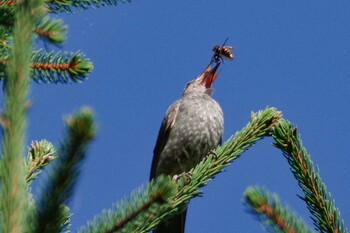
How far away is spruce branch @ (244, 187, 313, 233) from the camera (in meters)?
1.79

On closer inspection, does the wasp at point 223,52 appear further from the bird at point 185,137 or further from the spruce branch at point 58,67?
the spruce branch at point 58,67

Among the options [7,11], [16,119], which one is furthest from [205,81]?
[16,119]

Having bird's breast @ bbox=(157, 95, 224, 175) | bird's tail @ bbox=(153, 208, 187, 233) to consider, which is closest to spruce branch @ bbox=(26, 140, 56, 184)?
bird's tail @ bbox=(153, 208, 187, 233)

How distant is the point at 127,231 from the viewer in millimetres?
1656

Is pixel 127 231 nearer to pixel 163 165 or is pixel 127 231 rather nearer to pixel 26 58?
pixel 26 58

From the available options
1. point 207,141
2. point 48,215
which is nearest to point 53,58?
point 48,215

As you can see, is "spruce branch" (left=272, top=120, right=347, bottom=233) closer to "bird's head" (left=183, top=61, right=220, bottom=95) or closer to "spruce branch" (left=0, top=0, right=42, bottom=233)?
"spruce branch" (left=0, top=0, right=42, bottom=233)

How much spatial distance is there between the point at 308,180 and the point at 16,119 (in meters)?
1.35

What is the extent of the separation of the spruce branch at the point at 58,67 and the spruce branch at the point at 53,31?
16cm

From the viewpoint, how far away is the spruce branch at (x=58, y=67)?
2.78 metres

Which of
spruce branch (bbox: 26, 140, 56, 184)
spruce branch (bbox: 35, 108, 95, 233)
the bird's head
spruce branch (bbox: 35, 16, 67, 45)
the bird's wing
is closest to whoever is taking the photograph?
spruce branch (bbox: 35, 108, 95, 233)

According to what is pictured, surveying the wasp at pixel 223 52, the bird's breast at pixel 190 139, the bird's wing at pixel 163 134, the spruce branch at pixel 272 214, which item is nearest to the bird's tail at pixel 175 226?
the bird's breast at pixel 190 139

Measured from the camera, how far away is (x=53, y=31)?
2.61m

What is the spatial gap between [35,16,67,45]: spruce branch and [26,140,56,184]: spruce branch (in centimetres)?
56
